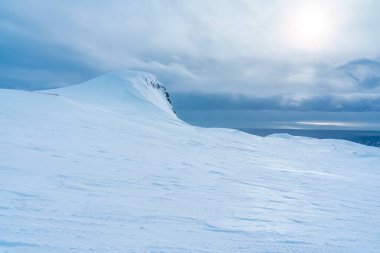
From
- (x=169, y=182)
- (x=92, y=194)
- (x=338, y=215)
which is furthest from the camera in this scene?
(x=169, y=182)

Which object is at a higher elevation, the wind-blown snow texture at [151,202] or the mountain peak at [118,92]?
the mountain peak at [118,92]

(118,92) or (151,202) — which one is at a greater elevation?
(118,92)

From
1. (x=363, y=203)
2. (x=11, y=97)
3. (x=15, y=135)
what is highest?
(x=11, y=97)

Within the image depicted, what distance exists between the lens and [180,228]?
5977 mm

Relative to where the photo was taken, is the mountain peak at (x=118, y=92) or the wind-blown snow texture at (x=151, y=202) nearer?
the wind-blown snow texture at (x=151, y=202)

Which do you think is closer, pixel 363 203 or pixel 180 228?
pixel 180 228

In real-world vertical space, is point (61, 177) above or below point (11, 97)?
below

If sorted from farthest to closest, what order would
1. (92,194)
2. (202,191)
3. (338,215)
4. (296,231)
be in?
1. (202,191)
2. (338,215)
3. (92,194)
4. (296,231)

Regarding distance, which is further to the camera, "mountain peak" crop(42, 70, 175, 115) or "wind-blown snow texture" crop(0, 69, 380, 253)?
"mountain peak" crop(42, 70, 175, 115)

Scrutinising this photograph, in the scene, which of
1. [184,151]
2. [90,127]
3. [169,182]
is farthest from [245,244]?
[90,127]

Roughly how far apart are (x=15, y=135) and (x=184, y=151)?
25.7 ft

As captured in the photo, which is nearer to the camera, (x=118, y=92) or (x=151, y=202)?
(x=151, y=202)

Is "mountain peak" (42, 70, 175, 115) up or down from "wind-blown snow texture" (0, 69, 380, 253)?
up

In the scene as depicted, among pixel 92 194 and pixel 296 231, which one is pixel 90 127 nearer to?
pixel 92 194
